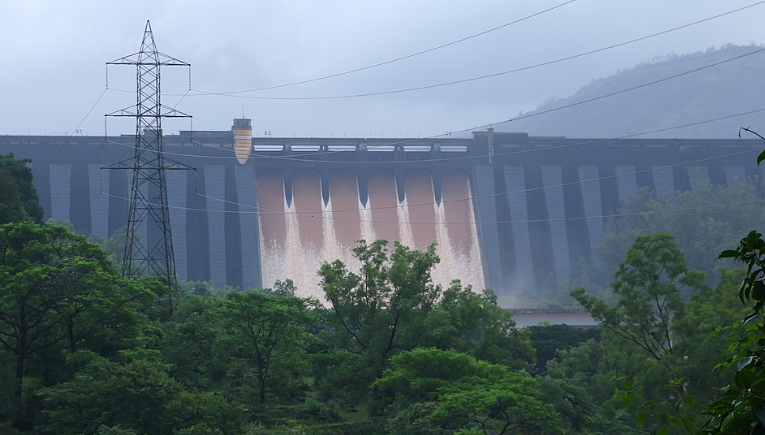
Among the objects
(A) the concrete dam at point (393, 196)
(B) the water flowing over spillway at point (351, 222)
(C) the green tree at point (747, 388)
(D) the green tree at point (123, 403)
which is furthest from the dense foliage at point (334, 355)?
(B) the water flowing over spillway at point (351, 222)

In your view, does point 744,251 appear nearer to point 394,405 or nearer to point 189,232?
point 394,405

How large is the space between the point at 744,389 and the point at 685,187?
285 ft

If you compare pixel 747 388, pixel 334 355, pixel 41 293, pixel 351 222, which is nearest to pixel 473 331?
pixel 334 355

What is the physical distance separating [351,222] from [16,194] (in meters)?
50.5

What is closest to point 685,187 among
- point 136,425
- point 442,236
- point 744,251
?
point 442,236

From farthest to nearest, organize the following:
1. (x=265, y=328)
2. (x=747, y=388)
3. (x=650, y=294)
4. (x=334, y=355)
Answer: (x=334, y=355), (x=265, y=328), (x=650, y=294), (x=747, y=388)

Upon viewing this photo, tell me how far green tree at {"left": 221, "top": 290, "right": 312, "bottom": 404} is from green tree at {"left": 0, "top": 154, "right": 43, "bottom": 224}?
289 inches

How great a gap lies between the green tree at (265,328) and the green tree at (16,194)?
24.1 ft

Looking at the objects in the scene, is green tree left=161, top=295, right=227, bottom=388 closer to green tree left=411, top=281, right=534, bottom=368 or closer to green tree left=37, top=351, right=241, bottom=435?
green tree left=37, top=351, right=241, bottom=435

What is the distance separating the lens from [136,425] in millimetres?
24688

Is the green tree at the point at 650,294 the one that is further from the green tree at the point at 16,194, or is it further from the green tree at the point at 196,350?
the green tree at the point at 16,194

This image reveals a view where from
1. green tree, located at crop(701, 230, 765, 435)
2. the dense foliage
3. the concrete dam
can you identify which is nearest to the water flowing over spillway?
the concrete dam

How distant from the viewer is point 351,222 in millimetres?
82312

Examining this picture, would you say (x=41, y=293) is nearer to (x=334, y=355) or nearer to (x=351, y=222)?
(x=334, y=355)
